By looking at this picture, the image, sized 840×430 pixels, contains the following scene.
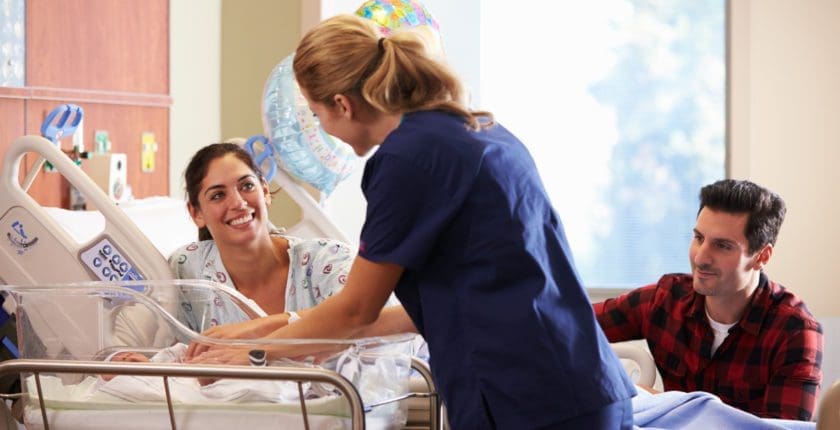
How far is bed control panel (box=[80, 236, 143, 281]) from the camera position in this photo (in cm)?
272

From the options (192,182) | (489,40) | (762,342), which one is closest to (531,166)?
(762,342)

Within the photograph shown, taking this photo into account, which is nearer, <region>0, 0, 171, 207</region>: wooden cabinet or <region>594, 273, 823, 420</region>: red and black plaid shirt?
<region>594, 273, 823, 420</region>: red and black plaid shirt

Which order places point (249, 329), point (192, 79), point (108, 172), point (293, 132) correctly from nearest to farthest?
point (249, 329), point (293, 132), point (108, 172), point (192, 79)

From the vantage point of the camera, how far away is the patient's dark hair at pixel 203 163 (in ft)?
9.21

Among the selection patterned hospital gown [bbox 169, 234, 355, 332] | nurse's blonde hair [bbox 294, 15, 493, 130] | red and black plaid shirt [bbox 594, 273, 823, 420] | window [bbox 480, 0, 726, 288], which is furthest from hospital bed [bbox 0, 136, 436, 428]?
window [bbox 480, 0, 726, 288]

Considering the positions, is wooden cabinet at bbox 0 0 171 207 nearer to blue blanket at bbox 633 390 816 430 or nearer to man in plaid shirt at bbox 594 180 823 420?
man in plaid shirt at bbox 594 180 823 420

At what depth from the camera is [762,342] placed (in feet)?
8.47

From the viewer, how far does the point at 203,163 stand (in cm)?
281

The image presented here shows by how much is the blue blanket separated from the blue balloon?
1391mm

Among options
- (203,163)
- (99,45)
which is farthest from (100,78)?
(203,163)

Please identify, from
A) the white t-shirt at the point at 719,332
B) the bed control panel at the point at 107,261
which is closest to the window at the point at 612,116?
the white t-shirt at the point at 719,332

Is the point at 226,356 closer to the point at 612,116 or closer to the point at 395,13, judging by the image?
the point at 395,13

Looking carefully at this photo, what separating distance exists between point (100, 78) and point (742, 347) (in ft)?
7.83

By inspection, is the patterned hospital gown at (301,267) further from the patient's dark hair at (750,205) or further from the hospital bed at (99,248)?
the patient's dark hair at (750,205)
